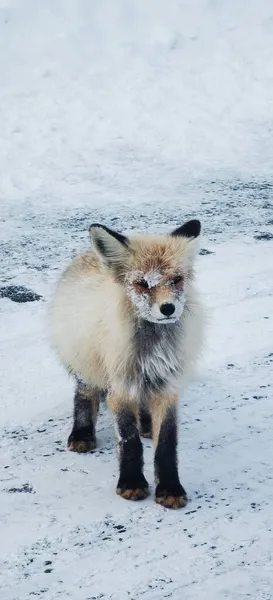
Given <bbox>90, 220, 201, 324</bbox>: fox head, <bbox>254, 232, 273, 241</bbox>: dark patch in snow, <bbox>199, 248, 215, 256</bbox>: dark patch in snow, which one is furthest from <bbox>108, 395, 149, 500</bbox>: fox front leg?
<bbox>254, 232, 273, 241</bbox>: dark patch in snow

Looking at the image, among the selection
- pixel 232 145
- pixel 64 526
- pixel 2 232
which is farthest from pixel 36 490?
pixel 232 145

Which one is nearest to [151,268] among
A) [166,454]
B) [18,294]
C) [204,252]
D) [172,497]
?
[166,454]

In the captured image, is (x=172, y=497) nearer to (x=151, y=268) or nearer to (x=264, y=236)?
(x=151, y=268)

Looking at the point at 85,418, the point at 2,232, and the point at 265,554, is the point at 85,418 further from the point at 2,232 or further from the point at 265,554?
the point at 2,232

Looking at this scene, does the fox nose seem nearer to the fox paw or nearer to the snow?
the fox paw

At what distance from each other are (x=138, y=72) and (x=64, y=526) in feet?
28.4

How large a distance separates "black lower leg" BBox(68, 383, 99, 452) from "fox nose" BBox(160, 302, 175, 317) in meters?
1.19

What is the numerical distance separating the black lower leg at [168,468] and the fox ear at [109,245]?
3.15 ft

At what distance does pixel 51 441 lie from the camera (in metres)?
6.01

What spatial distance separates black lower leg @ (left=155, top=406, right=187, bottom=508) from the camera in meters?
5.17

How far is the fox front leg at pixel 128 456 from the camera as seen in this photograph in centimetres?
525

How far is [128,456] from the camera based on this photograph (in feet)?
17.3

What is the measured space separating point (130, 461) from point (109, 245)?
125 centimetres

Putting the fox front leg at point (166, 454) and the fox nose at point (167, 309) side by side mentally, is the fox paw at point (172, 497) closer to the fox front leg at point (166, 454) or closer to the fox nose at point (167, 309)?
the fox front leg at point (166, 454)
